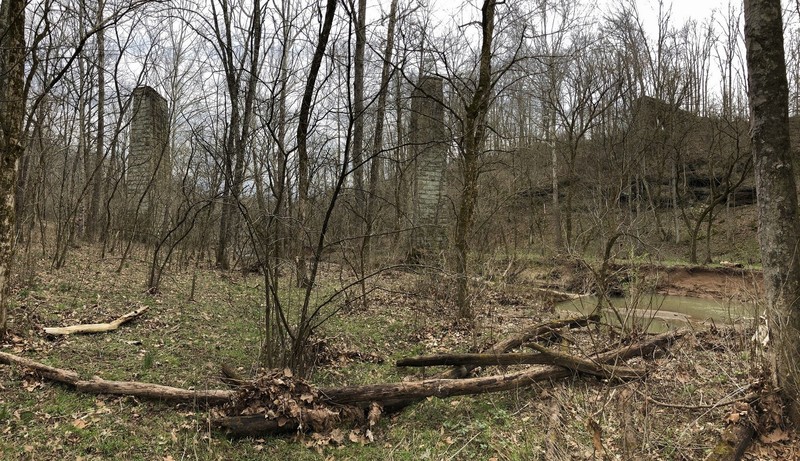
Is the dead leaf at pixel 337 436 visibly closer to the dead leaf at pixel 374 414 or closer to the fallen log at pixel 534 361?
the dead leaf at pixel 374 414

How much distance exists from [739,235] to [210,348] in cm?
2234

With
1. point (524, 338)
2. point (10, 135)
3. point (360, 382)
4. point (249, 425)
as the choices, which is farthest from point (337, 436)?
point (10, 135)

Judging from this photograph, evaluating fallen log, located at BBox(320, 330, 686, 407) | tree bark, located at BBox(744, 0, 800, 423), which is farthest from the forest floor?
tree bark, located at BBox(744, 0, 800, 423)

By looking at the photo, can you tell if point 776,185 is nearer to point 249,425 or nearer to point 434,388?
point 434,388

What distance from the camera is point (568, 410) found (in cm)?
377

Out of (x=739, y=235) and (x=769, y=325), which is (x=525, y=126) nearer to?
(x=739, y=235)

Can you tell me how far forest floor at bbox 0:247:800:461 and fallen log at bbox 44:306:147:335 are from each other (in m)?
0.10

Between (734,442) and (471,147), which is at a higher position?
(471,147)

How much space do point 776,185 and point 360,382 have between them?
4048 millimetres

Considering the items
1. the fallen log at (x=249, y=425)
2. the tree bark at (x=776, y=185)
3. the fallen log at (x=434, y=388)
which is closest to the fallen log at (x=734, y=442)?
the tree bark at (x=776, y=185)

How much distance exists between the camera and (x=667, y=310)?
430 inches

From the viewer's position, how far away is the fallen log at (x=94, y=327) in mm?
5110

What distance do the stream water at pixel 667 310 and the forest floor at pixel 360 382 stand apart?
273mm

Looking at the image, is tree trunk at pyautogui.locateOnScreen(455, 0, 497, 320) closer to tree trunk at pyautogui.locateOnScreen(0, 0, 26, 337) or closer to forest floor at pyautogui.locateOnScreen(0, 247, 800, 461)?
forest floor at pyautogui.locateOnScreen(0, 247, 800, 461)
